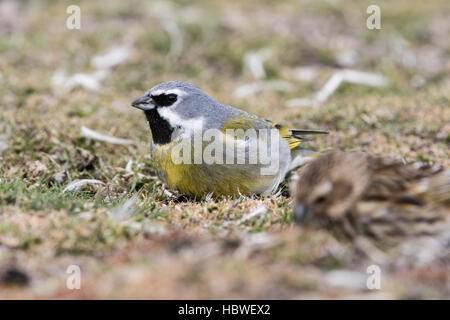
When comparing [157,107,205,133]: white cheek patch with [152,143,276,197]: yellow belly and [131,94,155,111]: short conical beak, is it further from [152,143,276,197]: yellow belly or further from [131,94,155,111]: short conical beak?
[152,143,276,197]: yellow belly

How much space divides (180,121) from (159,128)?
0.24 meters

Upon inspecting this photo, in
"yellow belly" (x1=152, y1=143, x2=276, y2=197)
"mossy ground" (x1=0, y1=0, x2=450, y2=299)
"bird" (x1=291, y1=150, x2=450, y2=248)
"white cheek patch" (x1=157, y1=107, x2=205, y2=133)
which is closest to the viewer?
"mossy ground" (x1=0, y1=0, x2=450, y2=299)

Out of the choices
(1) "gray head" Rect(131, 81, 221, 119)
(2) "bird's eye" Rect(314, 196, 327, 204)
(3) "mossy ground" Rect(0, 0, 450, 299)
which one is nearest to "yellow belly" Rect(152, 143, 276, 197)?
(3) "mossy ground" Rect(0, 0, 450, 299)

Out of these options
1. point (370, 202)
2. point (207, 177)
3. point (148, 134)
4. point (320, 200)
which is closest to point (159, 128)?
point (207, 177)

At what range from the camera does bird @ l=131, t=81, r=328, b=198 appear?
6.05 meters

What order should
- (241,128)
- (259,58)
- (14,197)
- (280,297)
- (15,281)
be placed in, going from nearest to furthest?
1. (280,297)
2. (15,281)
3. (14,197)
4. (241,128)
5. (259,58)

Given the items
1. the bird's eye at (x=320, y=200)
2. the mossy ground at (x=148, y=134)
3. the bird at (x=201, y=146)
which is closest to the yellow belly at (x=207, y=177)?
the bird at (x=201, y=146)

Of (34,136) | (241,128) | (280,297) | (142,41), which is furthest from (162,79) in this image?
(280,297)

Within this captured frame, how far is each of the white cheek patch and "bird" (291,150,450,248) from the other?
1.91m

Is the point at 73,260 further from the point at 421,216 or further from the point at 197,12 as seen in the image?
the point at 197,12

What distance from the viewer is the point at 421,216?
14.6 ft

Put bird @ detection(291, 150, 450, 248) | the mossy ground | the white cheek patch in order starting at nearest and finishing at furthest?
1. the mossy ground
2. bird @ detection(291, 150, 450, 248)
3. the white cheek patch

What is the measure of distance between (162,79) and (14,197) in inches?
223

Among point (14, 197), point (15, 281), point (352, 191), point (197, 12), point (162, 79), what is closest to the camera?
point (15, 281)
